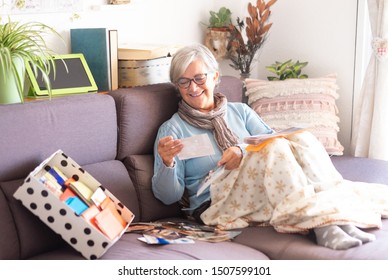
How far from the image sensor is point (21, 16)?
263cm

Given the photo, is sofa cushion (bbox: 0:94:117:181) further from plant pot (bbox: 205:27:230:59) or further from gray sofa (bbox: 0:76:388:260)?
plant pot (bbox: 205:27:230:59)

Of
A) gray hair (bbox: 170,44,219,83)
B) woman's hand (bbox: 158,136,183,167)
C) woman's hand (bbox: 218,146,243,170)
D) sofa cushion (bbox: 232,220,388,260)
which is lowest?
sofa cushion (bbox: 232,220,388,260)

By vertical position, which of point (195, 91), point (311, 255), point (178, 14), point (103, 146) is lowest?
point (311, 255)

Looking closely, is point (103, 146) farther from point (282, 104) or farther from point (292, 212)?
point (282, 104)

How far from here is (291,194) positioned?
7.70 feet

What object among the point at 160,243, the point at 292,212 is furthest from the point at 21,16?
the point at 292,212

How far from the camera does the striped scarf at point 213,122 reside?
264cm

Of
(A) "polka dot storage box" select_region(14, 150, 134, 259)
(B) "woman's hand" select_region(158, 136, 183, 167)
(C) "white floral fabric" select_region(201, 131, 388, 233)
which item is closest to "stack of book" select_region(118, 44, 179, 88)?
(B) "woman's hand" select_region(158, 136, 183, 167)

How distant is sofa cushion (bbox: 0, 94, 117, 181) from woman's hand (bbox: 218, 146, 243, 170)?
17.7 inches

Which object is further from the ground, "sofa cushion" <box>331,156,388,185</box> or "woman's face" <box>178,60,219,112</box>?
"woman's face" <box>178,60,219,112</box>

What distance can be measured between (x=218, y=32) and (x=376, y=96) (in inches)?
37.8

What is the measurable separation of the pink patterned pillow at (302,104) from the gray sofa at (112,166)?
0.49 metres

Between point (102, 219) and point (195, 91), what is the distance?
785 millimetres

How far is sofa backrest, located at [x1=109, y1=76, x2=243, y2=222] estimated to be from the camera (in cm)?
257
